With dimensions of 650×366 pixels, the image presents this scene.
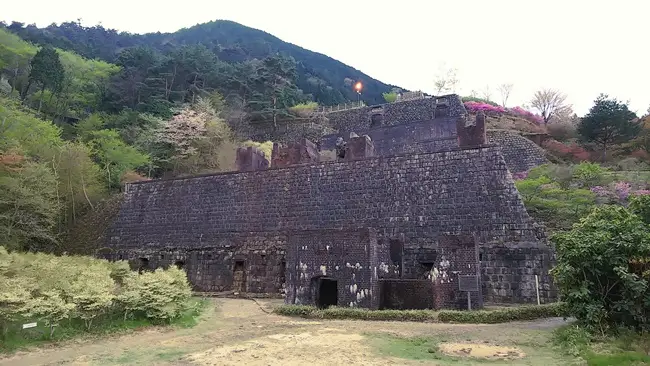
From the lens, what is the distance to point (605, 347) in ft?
24.5

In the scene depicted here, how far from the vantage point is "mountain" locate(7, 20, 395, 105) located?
61113mm

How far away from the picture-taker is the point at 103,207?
2559 cm

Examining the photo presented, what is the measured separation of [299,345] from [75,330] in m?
5.15

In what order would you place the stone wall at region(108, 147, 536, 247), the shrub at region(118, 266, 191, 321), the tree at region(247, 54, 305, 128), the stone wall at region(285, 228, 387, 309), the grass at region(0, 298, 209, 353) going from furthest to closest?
the tree at region(247, 54, 305, 128) < the stone wall at region(108, 147, 536, 247) < the stone wall at region(285, 228, 387, 309) < the shrub at region(118, 266, 191, 321) < the grass at region(0, 298, 209, 353)

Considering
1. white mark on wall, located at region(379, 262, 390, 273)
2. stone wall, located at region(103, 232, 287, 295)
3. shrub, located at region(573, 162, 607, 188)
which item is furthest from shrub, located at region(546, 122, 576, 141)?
white mark on wall, located at region(379, 262, 390, 273)

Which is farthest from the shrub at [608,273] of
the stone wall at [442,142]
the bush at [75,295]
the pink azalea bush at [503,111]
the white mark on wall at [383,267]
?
the pink azalea bush at [503,111]

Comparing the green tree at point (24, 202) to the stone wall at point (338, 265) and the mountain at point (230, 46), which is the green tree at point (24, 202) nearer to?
the stone wall at point (338, 265)

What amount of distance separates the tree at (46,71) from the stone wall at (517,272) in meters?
35.7

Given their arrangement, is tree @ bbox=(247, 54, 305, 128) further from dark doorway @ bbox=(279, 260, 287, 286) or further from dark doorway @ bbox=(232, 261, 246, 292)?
dark doorway @ bbox=(279, 260, 287, 286)

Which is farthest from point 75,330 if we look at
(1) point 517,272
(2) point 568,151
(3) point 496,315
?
(2) point 568,151

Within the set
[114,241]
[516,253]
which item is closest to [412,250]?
[516,253]

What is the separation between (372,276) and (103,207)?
18606mm

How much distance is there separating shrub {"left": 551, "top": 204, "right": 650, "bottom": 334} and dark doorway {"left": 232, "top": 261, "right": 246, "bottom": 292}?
511 inches

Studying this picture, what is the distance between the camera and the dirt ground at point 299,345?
7.53 meters
